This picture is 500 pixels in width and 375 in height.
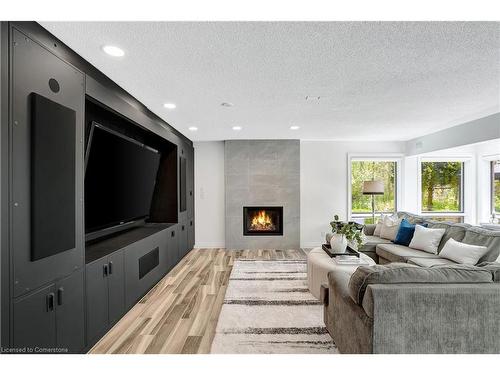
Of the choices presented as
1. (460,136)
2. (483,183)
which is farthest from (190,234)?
(483,183)

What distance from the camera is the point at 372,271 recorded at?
1.64 meters

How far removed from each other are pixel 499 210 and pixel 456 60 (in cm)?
505

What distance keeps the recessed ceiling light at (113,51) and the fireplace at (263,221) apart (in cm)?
428

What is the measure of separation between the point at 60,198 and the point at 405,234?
4.47 meters

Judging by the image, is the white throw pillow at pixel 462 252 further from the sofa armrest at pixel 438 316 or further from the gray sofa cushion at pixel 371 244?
the sofa armrest at pixel 438 316

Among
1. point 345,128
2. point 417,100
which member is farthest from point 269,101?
point 345,128

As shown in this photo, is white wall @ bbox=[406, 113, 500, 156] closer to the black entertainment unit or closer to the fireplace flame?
the fireplace flame

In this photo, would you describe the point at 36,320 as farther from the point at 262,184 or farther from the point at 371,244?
the point at 262,184

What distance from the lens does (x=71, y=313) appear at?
75.8 inches

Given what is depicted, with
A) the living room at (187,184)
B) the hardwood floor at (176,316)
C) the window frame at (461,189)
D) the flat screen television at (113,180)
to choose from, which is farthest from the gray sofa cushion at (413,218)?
the flat screen television at (113,180)

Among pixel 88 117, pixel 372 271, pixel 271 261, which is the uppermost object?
pixel 88 117

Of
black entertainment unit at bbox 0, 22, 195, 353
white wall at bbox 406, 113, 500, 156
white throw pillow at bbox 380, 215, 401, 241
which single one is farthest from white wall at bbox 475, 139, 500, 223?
black entertainment unit at bbox 0, 22, 195, 353

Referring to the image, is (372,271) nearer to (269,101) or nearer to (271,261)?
(269,101)

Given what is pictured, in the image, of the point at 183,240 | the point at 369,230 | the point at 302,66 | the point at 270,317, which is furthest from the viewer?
the point at 183,240
